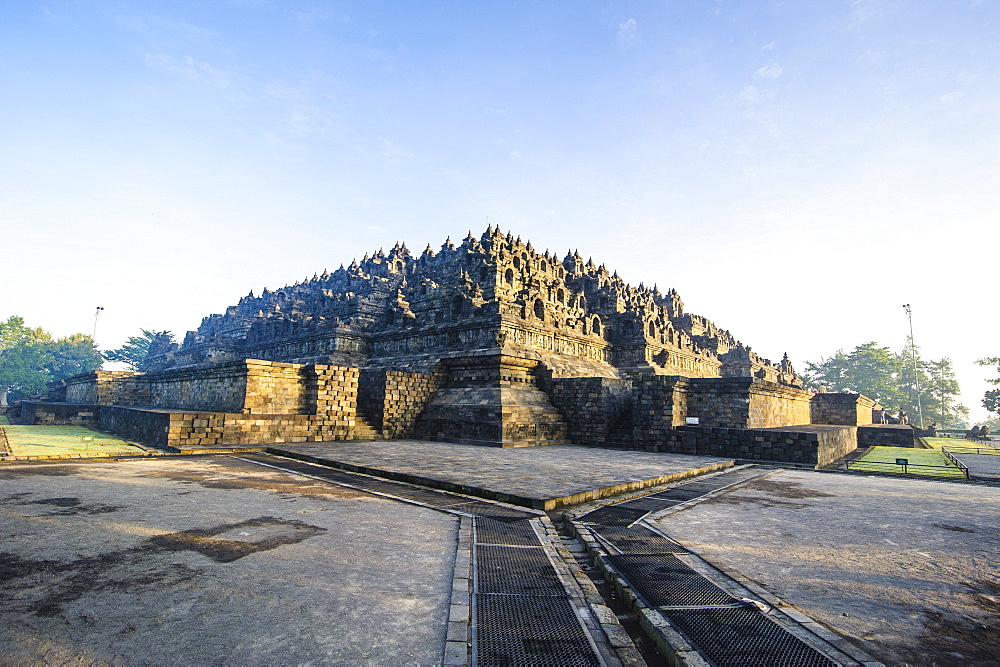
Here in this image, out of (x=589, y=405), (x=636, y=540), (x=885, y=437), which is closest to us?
(x=636, y=540)

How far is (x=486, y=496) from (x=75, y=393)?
32.6 m

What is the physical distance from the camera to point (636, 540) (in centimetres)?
507

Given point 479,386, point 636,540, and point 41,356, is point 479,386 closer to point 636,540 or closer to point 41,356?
point 636,540

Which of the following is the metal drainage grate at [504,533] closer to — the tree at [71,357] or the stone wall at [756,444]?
the stone wall at [756,444]

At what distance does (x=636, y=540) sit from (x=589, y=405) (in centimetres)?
1374

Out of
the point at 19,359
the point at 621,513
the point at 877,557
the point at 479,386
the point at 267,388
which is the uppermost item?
the point at 19,359

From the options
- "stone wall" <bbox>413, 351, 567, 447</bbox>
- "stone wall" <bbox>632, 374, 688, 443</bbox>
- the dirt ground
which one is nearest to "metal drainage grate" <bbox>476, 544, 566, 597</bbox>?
the dirt ground

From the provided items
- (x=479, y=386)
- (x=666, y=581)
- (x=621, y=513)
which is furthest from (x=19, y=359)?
(x=666, y=581)

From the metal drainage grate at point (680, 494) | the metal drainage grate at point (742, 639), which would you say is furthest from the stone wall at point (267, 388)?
the metal drainage grate at point (742, 639)

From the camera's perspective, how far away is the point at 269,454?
1195 centimetres

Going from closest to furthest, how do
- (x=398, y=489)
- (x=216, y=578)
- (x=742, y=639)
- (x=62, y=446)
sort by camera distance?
(x=742, y=639), (x=216, y=578), (x=398, y=489), (x=62, y=446)

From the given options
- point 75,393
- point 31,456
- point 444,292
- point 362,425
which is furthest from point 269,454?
point 75,393

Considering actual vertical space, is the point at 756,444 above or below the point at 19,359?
below

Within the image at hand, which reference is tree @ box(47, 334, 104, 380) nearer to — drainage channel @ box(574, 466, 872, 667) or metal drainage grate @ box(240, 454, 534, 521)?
metal drainage grate @ box(240, 454, 534, 521)
